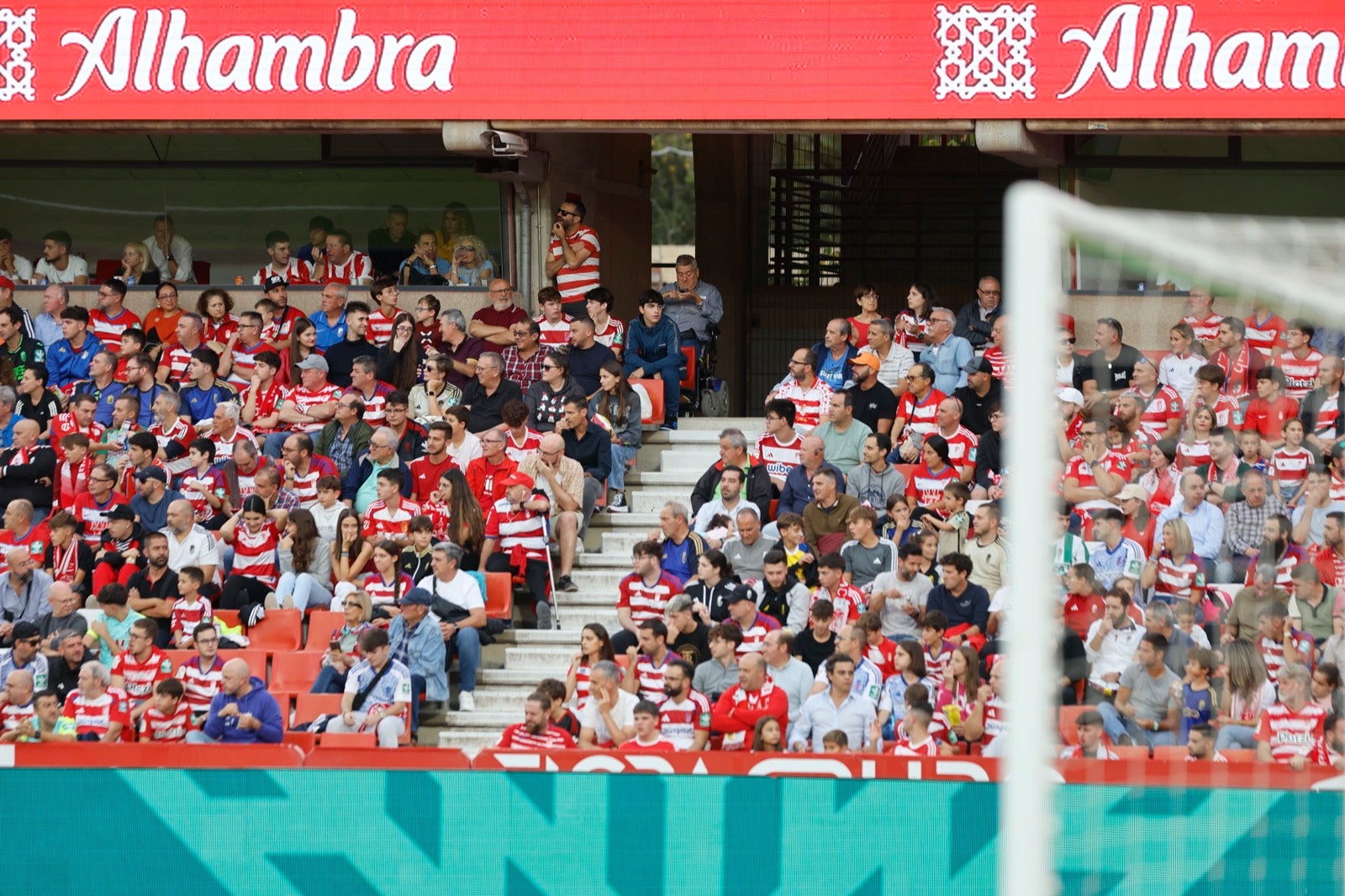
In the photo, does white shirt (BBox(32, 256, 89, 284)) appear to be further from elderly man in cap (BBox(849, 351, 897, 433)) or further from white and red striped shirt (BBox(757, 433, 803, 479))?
elderly man in cap (BBox(849, 351, 897, 433))

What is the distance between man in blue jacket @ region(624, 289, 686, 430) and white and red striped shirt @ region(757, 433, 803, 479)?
166 cm

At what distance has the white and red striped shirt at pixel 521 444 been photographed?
45.4ft

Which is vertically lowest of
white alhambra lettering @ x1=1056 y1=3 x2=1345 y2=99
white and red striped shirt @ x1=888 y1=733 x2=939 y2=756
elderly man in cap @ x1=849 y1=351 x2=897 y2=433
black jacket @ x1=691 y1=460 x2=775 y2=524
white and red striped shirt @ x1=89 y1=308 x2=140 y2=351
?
white and red striped shirt @ x1=888 y1=733 x2=939 y2=756

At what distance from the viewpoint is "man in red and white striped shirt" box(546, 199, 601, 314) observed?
633 inches

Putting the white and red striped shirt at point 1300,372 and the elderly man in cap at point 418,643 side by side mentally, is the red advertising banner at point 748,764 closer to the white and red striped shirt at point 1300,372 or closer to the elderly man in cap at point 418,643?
the elderly man in cap at point 418,643

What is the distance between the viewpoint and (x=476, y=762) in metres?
9.84

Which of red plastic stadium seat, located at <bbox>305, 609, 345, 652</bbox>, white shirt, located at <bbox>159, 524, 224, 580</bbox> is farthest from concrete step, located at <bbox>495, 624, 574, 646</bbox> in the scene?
white shirt, located at <bbox>159, 524, 224, 580</bbox>

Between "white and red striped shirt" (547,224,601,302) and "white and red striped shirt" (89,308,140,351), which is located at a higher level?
"white and red striped shirt" (547,224,601,302)

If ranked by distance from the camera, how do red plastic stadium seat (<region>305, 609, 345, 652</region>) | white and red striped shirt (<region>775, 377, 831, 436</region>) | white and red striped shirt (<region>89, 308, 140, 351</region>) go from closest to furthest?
red plastic stadium seat (<region>305, 609, 345, 652</region>)
white and red striped shirt (<region>775, 377, 831, 436</region>)
white and red striped shirt (<region>89, 308, 140, 351</region>)

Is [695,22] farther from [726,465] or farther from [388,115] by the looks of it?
[726,465]

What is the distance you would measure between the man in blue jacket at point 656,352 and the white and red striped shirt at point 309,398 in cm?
240

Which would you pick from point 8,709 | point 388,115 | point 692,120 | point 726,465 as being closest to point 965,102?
point 692,120

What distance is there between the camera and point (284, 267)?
55.2 feet

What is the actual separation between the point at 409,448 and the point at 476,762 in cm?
472
